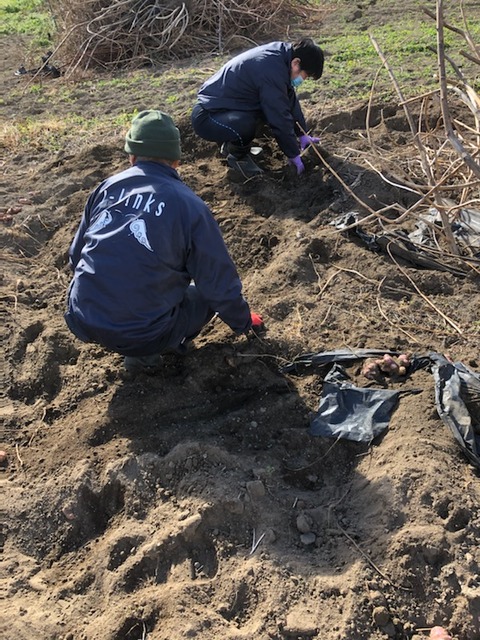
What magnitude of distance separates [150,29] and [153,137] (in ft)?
23.0

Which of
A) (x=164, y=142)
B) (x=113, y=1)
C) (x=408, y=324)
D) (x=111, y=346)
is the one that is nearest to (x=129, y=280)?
(x=111, y=346)

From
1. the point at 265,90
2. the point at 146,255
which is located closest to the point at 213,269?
the point at 146,255

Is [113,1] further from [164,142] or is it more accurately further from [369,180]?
[164,142]

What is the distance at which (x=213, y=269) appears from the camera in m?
3.00

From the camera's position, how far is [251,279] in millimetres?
4098

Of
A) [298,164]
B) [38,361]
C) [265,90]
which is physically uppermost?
[265,90]

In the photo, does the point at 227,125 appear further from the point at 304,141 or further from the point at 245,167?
the point at 304,141

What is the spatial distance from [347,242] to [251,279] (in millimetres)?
754

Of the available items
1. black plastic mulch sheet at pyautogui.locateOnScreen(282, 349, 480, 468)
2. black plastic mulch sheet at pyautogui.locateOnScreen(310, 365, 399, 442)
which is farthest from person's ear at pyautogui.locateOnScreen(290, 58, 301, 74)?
black plastic mulch sheet at pyautogui.locateOnScreen(310, 365, 399, 442)

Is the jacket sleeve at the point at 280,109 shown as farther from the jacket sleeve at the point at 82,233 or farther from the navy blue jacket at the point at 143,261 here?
the jacket sleeve at the point at 82,233

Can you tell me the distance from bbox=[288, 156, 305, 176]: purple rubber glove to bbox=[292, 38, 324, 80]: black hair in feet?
2.21

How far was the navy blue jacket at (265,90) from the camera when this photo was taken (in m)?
4.81

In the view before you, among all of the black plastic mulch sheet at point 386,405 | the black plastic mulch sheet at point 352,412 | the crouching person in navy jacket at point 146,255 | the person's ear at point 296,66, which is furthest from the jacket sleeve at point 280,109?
the black plastic mulch sheet at point 352,412

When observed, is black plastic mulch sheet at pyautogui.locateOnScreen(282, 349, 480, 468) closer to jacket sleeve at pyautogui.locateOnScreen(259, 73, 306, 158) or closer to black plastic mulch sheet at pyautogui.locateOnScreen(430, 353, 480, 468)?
black plastic mulch sheet at pyautogui.locateOnScreen(430, 353, 480, 468)
